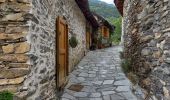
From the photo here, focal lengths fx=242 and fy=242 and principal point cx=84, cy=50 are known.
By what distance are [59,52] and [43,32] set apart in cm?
148

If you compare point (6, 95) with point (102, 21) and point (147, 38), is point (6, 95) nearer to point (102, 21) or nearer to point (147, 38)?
point (147, 38)

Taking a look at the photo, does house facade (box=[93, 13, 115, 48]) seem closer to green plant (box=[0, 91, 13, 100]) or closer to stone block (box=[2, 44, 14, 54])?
stone block (box=[2, 44, 14, 54])

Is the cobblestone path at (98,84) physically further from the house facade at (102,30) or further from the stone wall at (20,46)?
the house facade at (102,30)

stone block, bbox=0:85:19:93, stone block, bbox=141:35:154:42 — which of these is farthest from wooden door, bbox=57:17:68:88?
stone block, bbox=0:85:19:93

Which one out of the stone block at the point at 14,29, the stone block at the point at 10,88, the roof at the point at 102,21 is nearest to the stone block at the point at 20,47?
the stone block at the point at 14,29

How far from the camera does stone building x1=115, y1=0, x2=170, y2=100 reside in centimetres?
415

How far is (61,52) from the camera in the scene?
636 centimetres

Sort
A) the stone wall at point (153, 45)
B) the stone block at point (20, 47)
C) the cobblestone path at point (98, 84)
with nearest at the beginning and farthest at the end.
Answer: the stone block at point (20, 47) → the stone wall at point (153, 45) → the cobblestone path at point (98, 84)

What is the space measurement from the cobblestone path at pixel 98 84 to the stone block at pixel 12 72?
2.67m

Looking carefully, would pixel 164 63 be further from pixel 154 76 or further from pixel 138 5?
pixel 138 5

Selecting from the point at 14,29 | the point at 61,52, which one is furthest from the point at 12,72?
the point at 61,52

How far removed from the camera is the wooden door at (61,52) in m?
5.86

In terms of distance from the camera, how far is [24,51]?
3.67m

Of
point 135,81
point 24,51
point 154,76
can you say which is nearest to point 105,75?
point 135,81
